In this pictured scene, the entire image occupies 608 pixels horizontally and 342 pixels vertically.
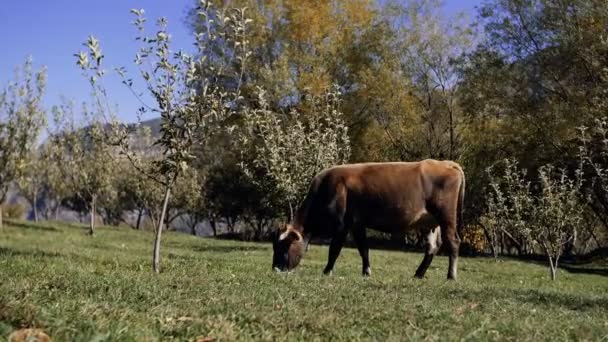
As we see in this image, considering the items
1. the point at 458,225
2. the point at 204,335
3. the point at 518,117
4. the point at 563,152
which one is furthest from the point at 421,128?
the point at 204,335

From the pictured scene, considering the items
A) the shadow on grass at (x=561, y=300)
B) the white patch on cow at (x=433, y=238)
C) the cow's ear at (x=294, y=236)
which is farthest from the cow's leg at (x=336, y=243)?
the shadow on grass at (x=561, y=300)

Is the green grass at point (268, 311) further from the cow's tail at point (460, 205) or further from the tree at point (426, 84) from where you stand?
the tree at point (426, 84)

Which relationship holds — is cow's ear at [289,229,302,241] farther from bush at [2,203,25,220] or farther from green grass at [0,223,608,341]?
bush at [2,203,25,220]

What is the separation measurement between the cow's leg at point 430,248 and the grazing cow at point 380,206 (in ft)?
0.16

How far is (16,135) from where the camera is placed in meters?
37.6

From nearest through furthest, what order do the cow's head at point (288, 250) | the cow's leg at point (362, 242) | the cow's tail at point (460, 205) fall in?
the cow's head at point (288, 250), the cow's tail at point (460, 205), the cow's leg at point (362, 242)

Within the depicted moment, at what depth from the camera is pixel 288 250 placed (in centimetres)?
1557

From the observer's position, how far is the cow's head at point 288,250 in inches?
611

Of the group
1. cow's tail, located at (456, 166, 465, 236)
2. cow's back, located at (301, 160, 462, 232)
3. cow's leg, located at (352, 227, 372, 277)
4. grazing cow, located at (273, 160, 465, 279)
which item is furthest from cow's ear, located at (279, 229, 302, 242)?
cow's tail, located at (456, 166, 465, 236)

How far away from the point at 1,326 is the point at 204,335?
5.36 ft

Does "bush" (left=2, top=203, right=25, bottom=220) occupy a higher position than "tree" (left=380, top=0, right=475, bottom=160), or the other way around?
"tree" (left=380, top=0, right=475, bottom=160)

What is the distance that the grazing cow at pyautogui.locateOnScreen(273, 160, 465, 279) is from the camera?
15812 mm

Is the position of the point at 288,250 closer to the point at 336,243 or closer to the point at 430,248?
the point at 336,243

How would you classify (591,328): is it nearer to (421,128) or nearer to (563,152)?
(563,152)
